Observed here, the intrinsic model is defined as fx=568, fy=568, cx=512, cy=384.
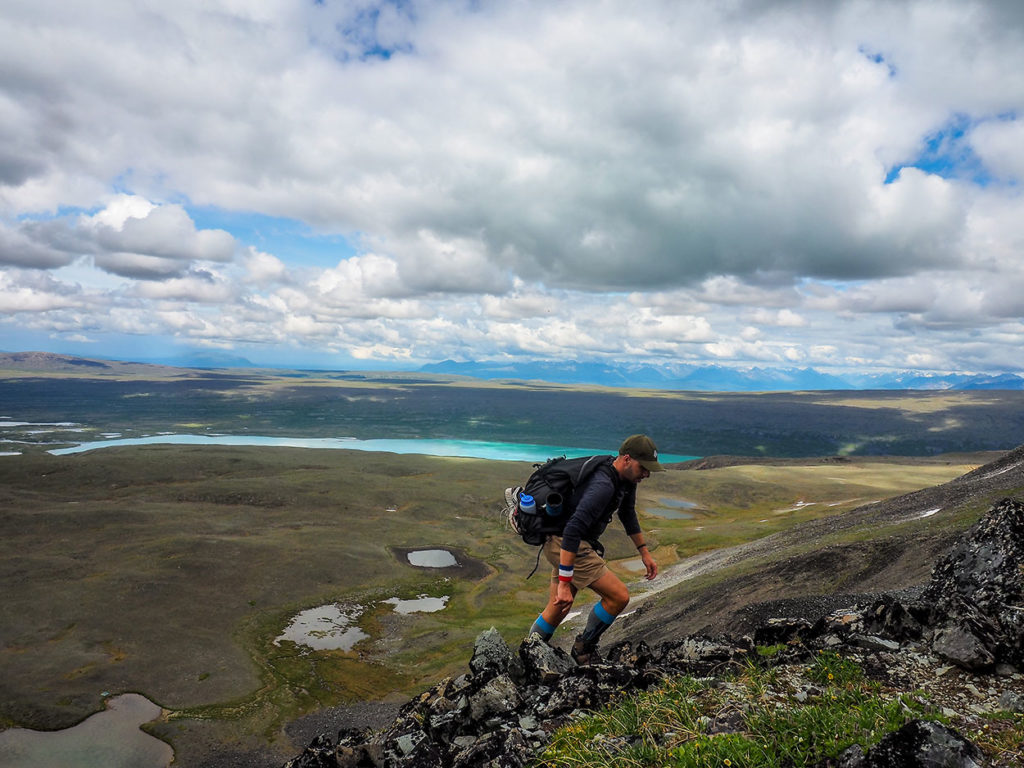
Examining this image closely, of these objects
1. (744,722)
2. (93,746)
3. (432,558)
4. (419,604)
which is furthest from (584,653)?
(432,558)

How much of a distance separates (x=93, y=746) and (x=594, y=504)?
27.4 metres

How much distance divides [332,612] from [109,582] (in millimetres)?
16320

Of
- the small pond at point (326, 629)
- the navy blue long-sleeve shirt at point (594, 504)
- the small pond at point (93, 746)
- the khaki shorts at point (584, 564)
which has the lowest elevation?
the small pond at point (326, 629)

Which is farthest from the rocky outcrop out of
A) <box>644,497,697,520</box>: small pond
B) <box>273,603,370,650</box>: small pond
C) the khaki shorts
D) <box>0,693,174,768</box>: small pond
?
<box>644,497,697,520</box>: small pond

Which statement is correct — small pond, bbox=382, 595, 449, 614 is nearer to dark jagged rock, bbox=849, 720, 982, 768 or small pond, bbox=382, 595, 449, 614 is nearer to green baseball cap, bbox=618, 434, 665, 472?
green baseball cap, bbox=618, 434, 665, 472

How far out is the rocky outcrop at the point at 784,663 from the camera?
23.9ft

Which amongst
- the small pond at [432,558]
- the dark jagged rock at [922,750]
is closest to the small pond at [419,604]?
the small pond at [432,558]

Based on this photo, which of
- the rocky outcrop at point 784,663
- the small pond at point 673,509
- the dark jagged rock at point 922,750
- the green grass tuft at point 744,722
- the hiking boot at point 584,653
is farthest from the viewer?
the small pond at point 673,509

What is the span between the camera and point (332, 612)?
4259cm

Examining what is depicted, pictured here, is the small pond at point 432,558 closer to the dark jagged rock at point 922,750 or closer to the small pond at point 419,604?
the small pond at point 419,604

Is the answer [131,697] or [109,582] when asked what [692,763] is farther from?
[109,582]

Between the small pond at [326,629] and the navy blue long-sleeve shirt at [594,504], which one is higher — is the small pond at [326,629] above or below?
below

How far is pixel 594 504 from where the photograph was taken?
9.95m

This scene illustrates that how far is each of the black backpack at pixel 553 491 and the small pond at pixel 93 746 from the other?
23.1 metres
